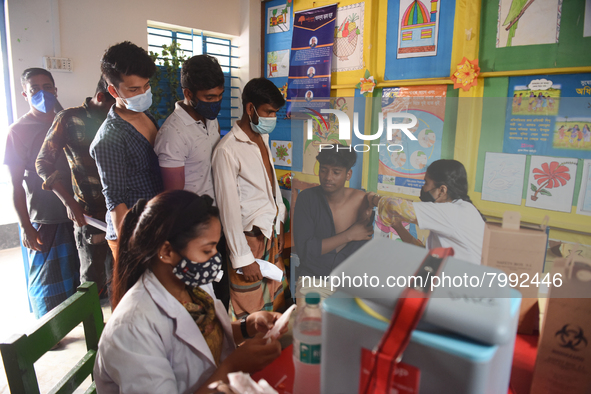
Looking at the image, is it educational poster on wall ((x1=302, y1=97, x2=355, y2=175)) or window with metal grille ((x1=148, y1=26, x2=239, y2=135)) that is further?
window with metal grille ((x1=148, y1=26, x2=239, y2=135))

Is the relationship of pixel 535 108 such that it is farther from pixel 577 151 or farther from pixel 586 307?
pixel 586 307

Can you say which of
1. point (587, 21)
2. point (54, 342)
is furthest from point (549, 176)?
point (587, 21)

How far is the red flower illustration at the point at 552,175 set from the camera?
29.3 inches

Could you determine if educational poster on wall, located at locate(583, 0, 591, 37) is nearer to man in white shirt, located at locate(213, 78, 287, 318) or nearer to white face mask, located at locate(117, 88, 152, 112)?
man in white shirt, located at locate(213, 78, 287, 318)

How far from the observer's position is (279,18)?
3324mm

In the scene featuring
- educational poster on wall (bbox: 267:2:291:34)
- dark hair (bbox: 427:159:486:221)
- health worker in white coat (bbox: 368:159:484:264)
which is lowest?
health worker in white coat (bbox: 368:159:484:264)

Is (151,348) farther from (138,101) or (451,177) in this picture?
(138,101)

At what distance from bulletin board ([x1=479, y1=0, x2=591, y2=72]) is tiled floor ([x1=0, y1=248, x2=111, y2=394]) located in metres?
2.61

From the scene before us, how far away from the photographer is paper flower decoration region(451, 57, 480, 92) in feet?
7.17

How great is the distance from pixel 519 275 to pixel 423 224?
24cm

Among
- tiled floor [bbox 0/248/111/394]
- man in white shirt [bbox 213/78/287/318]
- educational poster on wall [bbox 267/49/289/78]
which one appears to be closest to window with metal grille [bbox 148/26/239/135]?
educational poster on wall [bbox 267/49/289/78]

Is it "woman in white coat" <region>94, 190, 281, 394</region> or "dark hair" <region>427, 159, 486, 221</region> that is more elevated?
"dark hair" <region>427, 159, 486, 221</region>

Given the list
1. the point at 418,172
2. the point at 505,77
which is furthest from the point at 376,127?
the point at 505,77

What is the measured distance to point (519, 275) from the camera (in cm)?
83
